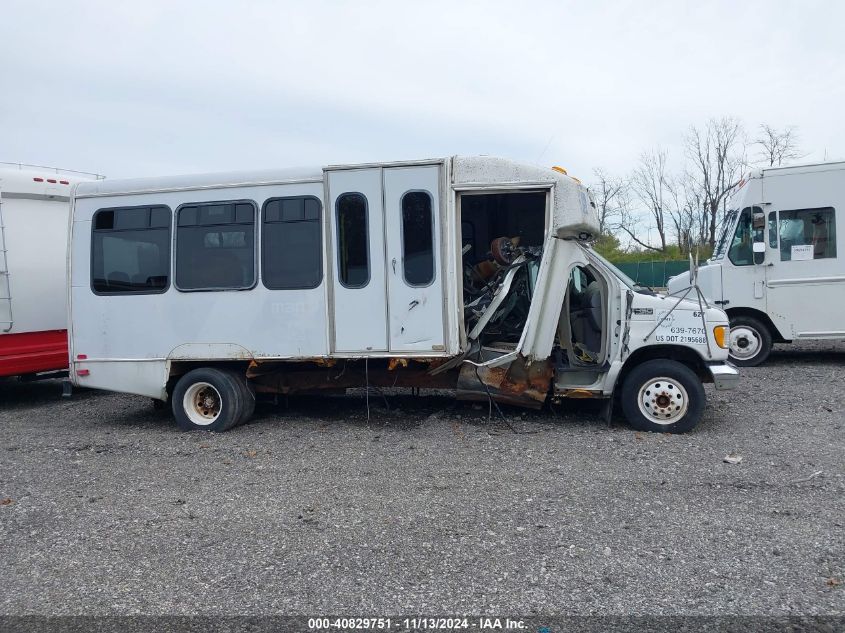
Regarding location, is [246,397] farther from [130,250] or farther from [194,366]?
[130,250]

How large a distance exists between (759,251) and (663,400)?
17.1ft

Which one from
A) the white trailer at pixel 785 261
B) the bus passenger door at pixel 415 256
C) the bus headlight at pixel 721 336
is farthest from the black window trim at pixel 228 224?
the white trailer at pixel 785 261

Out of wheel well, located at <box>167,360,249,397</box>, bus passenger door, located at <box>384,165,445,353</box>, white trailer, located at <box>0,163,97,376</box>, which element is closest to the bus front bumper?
bus passenger door, located at <box>384,165,445,353</box>

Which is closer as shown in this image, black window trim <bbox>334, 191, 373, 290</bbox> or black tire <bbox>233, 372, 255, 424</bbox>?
black window trim <bbox>334, 191, 373, 290</bbox>

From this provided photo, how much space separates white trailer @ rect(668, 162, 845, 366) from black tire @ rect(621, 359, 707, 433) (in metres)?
4.84

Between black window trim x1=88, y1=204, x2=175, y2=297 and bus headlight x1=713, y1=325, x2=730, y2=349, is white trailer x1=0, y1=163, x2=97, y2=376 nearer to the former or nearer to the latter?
black window trim x1=88, y1=204, x2=175, y2=297

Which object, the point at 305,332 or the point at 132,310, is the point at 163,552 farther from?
the point at 132,310

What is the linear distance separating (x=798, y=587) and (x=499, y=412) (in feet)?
14.3

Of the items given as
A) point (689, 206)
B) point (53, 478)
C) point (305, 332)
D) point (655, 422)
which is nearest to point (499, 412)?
point (655, 422)

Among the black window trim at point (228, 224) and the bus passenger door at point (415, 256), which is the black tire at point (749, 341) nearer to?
the bus passenger door at point (415, 256)

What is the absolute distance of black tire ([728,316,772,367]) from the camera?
36.2 feet

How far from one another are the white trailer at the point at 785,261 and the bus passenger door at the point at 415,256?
6.37m

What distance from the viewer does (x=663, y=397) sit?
22.8ft

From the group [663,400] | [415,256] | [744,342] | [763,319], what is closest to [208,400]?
[415,256]
